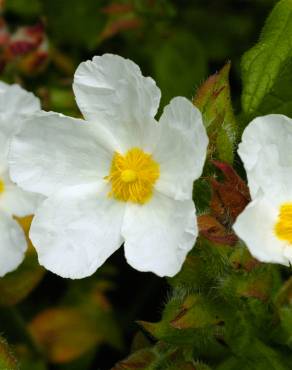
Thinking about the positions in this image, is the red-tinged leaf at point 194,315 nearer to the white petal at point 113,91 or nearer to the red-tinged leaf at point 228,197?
the red-tinged leaf at point 228,197

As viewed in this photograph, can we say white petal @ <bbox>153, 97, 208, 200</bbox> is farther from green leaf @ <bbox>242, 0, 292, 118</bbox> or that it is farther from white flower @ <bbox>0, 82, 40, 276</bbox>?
white flower @ <bbox>0, 82, 40, 276</bbox>

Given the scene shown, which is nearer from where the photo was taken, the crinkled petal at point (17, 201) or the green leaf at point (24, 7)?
the crinkled petal at point (17, 201)

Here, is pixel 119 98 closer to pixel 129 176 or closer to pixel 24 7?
pixel 129 176

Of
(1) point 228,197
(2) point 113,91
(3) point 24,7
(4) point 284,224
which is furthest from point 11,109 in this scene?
(3) point 24,7

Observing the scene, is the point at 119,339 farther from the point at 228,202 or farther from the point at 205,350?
the point at 228,202

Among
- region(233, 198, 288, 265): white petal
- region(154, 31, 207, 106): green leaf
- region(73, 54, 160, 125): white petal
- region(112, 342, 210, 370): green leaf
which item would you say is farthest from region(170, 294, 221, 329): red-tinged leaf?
region(154, 31, 207, 106): green leaf

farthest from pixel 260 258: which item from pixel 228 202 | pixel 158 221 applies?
pixel 158 221

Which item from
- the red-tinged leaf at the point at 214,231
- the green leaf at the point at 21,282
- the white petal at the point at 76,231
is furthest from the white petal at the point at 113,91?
the green leaf at the point at 21,282
